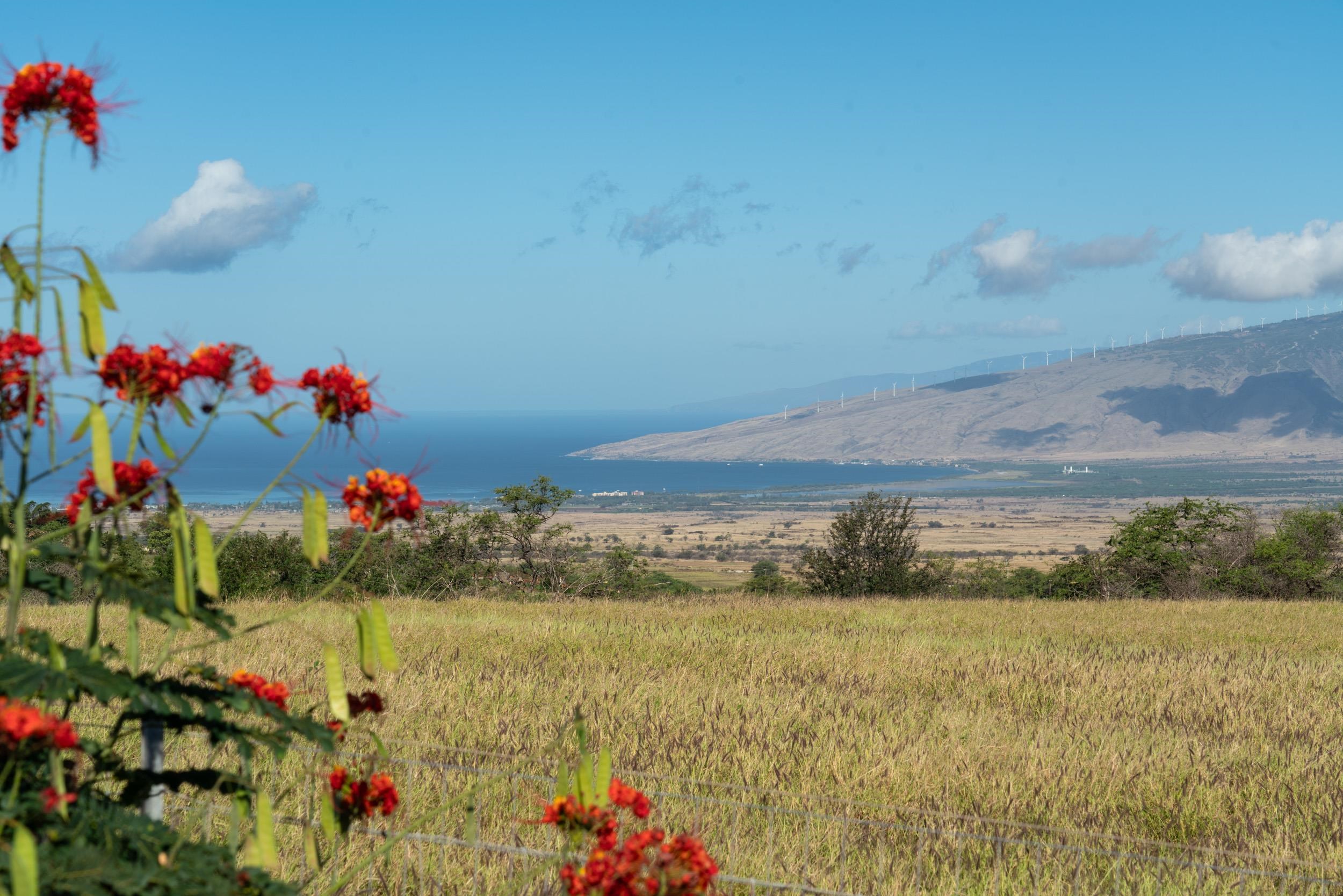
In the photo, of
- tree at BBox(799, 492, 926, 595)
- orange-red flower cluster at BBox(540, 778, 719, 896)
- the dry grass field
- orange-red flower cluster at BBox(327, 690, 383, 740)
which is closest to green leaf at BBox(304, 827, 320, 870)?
orange-red flower cluster at BBox(327, 690, 383, 740)

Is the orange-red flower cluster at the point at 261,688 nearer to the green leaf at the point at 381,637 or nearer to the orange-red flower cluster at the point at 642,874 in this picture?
the green leaf at the point at 381,637

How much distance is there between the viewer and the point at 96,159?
2.06m

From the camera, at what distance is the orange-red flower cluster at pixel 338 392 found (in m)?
1.98

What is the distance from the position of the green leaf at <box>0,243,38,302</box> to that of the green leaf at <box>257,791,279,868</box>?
1040 millimetres

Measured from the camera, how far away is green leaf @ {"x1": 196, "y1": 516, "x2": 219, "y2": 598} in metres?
1.86

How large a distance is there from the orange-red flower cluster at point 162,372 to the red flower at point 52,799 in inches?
26.3

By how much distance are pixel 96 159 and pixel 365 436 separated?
2.48 feet

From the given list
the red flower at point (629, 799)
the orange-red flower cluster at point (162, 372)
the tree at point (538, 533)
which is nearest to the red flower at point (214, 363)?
the orange-red flower cluster at point (162, 372)

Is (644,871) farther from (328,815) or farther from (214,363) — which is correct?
(214,363)

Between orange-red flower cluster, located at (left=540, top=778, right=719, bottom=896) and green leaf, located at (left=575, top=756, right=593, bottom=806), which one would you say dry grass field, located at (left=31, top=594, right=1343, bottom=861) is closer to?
green leaf, located at (left=575, top=756, right=593, bottom=806)

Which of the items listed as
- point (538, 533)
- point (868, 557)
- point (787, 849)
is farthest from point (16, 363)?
point (868, 557)

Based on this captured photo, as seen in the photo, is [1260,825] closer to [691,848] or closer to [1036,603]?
[691,848]

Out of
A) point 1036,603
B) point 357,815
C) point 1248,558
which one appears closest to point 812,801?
point 357,815

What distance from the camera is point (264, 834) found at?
6.41 feet
